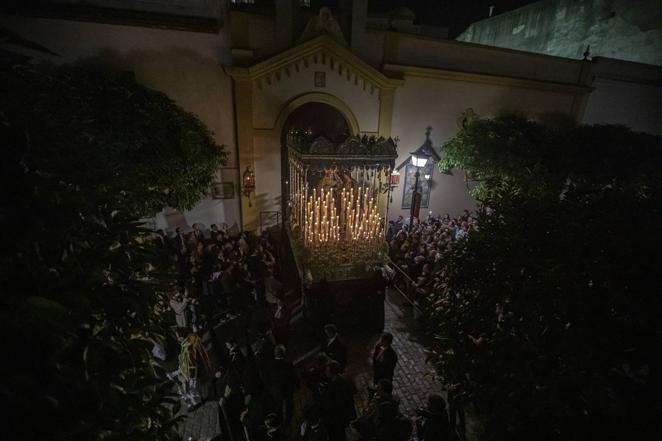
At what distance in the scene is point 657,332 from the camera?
8.55ft

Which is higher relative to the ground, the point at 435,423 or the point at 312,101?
the point at 312,101

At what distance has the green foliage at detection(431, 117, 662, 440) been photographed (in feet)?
8.73

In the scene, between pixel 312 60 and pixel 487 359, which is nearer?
pixel 487 359

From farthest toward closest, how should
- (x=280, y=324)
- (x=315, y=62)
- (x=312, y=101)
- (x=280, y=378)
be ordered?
(x=312, y=101), (x=315, y=62), (x=280, y=324), (x=280, y=378)

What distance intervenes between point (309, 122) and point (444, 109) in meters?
6.29

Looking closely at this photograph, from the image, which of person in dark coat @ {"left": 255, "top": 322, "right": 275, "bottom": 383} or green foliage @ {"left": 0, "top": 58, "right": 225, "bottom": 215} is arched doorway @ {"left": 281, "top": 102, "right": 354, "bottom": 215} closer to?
green foliage @ {"left": 0, "top": 58, "right": 225, "bottom": 215}

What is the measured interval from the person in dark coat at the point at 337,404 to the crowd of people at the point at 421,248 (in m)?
3.86

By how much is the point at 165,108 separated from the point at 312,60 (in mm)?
5799

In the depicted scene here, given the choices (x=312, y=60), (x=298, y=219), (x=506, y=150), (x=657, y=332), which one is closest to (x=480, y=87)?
(x=506, y=150)

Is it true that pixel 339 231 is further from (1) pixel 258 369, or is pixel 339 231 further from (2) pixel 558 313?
(2) pixel 558 313

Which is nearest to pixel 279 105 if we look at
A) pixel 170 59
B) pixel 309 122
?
pixel 309 122

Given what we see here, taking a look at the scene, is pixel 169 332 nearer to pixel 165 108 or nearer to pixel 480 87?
pixel 165 108

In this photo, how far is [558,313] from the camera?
9.95ft

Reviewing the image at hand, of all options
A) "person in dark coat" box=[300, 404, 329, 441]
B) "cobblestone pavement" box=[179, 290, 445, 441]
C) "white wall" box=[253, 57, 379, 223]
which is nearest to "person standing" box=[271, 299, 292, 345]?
"cobblestone pavement" box=[179, 290, 445, 441]
